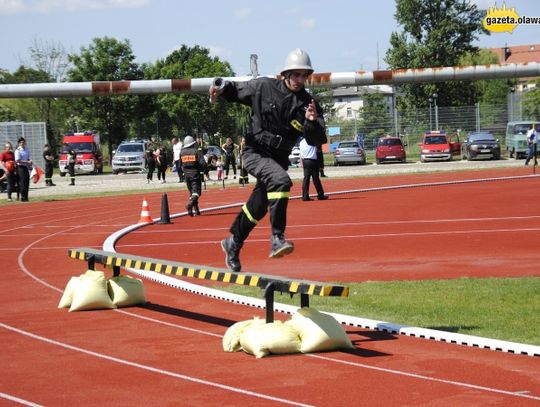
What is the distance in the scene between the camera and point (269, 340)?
829 centimetres

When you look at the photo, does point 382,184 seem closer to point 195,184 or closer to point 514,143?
point 195,184

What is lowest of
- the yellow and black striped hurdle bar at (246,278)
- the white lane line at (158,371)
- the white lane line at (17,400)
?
the white lane line at (158,371)

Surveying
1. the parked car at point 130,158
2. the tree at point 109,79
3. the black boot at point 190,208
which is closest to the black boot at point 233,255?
the black boot at point 190,208

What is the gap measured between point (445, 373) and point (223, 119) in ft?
235

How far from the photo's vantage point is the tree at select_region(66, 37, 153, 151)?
80938 millimetres

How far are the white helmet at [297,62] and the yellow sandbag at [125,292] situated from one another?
11.8 feet

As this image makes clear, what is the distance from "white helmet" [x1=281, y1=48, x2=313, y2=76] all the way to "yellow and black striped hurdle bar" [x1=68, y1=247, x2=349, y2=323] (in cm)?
188

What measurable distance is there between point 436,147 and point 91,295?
46510 millimetres

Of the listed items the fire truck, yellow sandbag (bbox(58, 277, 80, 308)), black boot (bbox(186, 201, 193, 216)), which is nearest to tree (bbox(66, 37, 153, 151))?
the fire truck

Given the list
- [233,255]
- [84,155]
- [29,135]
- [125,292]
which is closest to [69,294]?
[125,292]

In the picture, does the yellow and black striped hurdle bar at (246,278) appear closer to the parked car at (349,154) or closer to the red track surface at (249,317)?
the red track surface at (249,317)

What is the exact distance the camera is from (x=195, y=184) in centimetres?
2388

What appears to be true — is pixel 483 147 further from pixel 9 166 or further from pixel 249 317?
pixel 249 317

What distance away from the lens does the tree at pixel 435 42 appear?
86.2 meters
